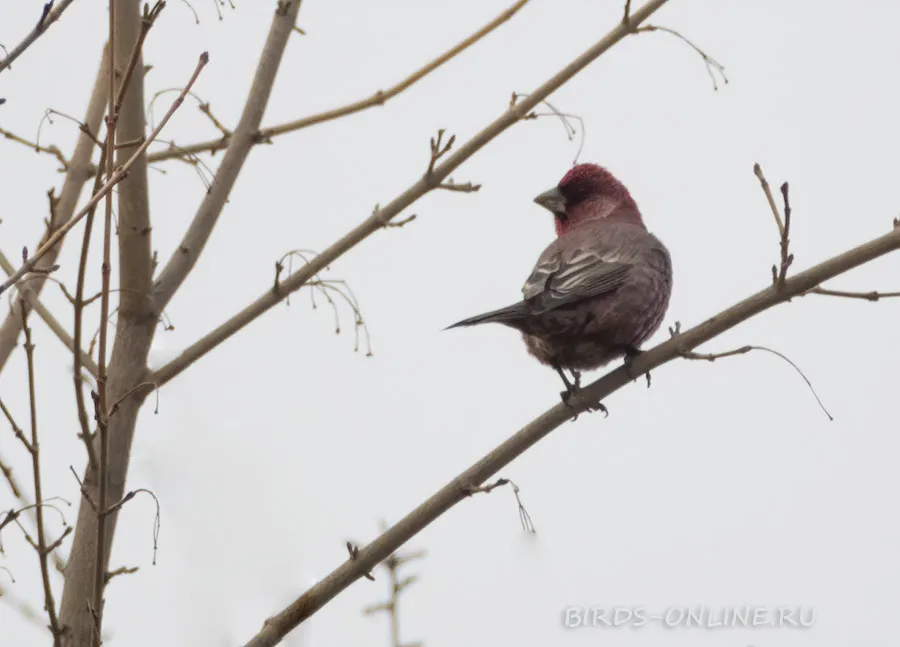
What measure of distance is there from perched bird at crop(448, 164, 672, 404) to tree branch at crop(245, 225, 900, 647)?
81cm

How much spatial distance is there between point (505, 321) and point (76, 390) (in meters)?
2.38

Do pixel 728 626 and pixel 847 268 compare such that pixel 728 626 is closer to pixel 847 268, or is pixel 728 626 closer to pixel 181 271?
pixel 847 268

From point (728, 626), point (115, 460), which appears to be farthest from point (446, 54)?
point (728, 626)

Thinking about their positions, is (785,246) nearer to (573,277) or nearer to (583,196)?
(573,277)

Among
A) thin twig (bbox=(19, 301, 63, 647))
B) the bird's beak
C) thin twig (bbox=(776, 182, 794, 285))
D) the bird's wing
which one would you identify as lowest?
thin twig (bbox=(19, 301, 63, 647))

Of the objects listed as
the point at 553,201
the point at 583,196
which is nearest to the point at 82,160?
the point at 553,201

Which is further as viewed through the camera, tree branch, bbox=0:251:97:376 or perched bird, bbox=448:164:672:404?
perched bird, bbox=448:164:672:404

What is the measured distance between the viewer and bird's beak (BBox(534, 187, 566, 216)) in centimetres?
713

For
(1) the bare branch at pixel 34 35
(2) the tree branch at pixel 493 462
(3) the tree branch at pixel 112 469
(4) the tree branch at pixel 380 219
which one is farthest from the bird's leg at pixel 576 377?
(1) the bare branch at pixel 34 35

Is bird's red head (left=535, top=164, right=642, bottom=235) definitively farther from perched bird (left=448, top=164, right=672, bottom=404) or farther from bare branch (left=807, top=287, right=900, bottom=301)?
bare branch (left=807, top=287, right=900, bottom=301)

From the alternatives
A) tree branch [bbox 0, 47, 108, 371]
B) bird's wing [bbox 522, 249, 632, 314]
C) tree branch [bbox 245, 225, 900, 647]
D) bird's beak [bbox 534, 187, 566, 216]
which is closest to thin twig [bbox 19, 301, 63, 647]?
tree branch [bbox 245, 225, 900, 647]

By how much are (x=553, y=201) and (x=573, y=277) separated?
1712 millimetres

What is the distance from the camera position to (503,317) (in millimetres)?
5055

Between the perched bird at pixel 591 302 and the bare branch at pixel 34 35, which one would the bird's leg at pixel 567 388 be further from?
the bare branch at pixel 34 35
